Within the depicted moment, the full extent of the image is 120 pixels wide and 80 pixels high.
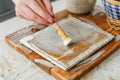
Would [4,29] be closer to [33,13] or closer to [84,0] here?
[33,13]

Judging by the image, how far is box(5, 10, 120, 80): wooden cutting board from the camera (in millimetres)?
424

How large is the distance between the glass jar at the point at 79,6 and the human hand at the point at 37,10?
4.1 inches

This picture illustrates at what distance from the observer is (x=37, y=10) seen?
52cm

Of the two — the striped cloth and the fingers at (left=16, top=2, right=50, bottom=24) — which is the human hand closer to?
the fingers at (left=16, top=2, right=50, bottom=24)

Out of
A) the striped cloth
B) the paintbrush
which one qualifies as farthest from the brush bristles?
the striped cloth

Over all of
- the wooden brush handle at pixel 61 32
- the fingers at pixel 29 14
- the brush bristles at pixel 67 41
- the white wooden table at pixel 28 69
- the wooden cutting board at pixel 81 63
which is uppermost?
the fingers at pixel 29 14

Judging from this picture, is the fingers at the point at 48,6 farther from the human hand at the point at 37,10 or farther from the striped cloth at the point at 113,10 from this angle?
the striped cloth at the point at 113,10

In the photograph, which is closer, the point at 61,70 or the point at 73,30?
the point at 61,70

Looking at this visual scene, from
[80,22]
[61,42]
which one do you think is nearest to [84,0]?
[80,22]

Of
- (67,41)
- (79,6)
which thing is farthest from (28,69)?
(79,6)

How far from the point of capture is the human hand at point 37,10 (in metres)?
0.52

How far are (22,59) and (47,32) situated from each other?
0.10 m

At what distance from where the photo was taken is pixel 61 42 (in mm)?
488

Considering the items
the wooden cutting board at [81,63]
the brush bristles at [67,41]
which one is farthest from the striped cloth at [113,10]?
the brush bristles at [67,41]
